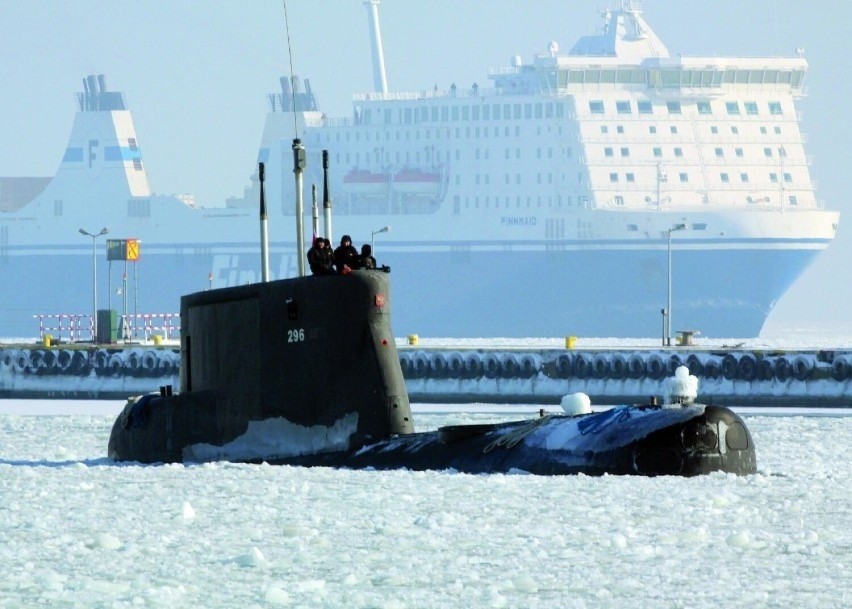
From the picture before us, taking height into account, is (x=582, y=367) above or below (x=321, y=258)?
below

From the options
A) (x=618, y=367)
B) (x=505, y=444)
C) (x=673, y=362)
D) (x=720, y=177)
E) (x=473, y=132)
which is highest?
(x=473, y=132)

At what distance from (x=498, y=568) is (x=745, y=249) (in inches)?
2807

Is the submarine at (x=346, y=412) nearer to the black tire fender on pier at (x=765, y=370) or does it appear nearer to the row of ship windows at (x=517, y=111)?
the black tire fender on pier at (x=765, y=370)

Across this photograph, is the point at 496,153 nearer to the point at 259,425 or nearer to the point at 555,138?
the point at 555,138

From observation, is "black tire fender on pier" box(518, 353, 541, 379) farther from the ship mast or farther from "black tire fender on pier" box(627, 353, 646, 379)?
the ship mast

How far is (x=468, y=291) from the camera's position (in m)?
83.2

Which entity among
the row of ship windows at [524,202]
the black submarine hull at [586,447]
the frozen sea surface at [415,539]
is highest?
the row of ship windows at [524,202]

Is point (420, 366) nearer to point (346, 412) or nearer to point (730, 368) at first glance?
point (730, 368)

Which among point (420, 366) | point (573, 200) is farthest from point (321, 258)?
point (573, 200)

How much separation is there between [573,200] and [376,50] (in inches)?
767

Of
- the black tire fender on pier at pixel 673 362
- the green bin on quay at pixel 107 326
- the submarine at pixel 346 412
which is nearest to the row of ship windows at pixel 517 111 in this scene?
the green bin on quay at pixel 107 326

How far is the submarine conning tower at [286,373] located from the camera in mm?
15320

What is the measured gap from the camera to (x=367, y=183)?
284 ft

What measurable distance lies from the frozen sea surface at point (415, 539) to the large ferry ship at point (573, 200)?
63929mm
